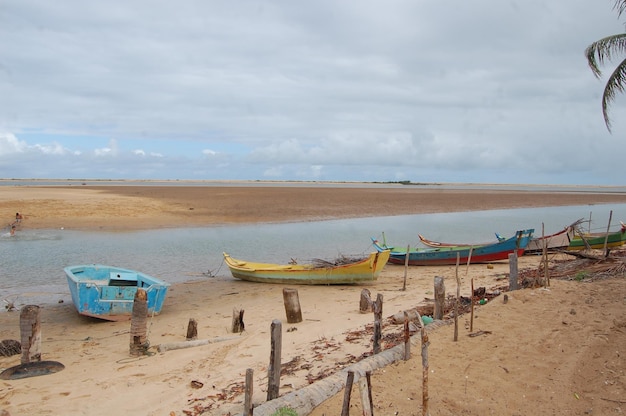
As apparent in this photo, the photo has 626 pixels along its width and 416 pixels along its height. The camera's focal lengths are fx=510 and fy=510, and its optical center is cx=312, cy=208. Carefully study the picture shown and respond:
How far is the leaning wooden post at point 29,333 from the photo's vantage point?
28.8 ft

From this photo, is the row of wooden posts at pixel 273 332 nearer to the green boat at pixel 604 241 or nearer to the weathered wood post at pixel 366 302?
the weathered wood post at pixel 366 302

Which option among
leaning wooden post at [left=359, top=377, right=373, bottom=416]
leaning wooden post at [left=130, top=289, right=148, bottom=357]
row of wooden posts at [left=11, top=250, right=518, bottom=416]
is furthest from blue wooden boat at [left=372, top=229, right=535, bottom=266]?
leaning wooden post at [left=359, top=377, right=373, bottom=416]

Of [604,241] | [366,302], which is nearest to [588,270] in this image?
[366,302]

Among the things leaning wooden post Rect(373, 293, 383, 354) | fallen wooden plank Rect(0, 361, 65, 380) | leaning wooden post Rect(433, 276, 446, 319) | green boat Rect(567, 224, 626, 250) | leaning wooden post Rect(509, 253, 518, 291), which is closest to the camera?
leaning wooden post Rect(373, 293, 383, 354)

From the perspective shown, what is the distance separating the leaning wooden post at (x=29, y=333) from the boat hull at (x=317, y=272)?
27.4ft

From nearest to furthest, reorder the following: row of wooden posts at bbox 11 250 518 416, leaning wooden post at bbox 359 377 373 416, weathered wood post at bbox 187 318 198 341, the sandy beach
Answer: leaning wooden post at bbox 359 377 373 416, row of wooden posts at bbox 11 250 518 416, the sandy beach, weathered wood post at bbox 187 318 198 341

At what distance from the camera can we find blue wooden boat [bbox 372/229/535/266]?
Answer: 61.9ft

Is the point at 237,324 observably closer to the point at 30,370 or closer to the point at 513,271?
the point at 30,370

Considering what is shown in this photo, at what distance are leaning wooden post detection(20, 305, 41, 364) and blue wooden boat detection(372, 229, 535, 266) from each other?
1358 centimetres

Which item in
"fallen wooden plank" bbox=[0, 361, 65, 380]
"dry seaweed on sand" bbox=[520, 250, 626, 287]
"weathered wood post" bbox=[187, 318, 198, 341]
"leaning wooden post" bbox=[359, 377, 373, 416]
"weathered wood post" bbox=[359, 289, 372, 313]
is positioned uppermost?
"dry seaweed on sand" bbox=[520, 250, 626, 287]

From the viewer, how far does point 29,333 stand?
348 inches

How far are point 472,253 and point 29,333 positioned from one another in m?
15.1

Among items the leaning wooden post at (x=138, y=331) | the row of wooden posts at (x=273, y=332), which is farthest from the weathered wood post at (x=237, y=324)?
the leaning wooden post at (x=138, y=331)

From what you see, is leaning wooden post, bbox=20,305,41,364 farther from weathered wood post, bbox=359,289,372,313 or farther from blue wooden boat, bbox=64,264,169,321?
weathered wood post, bbox=359,289,372,313
